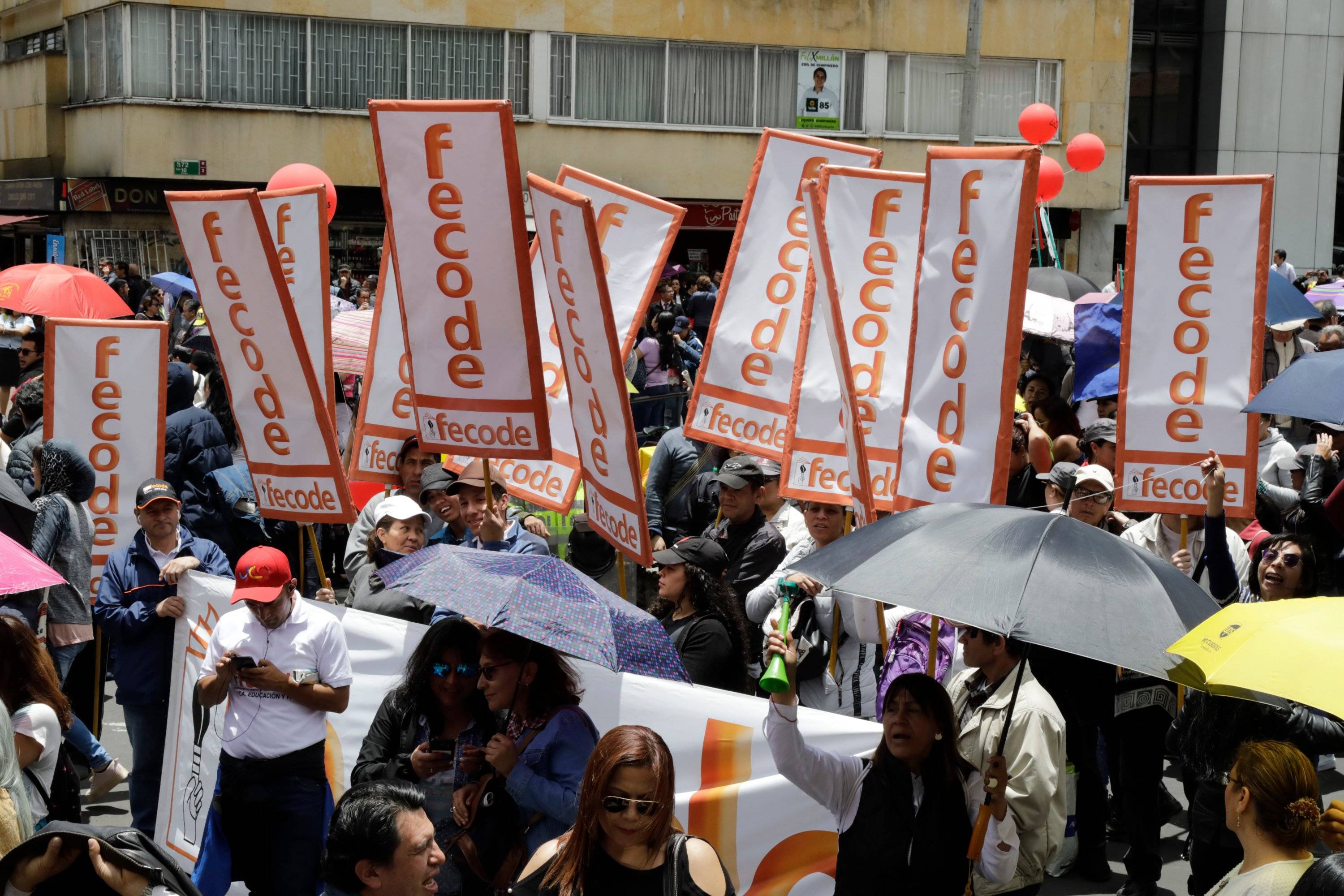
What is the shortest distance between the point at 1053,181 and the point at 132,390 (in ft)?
42.6

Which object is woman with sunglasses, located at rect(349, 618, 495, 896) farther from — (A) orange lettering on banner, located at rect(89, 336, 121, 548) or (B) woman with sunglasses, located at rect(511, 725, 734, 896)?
(A) orange lettering on banner, located at rect(89, 336, 121, 548)

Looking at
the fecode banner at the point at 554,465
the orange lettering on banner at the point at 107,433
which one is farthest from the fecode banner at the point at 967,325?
the orange lettering on banner at the point at 107,433

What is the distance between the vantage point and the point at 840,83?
30250 millimetres

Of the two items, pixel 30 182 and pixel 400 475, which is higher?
pixel 30 182

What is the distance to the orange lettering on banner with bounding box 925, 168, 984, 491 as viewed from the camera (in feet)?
18.5

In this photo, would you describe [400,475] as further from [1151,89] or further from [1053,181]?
[1151,89]

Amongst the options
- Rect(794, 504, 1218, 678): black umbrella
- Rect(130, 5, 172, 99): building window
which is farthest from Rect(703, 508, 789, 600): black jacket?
Rect(130, 5, 172, 99): building window

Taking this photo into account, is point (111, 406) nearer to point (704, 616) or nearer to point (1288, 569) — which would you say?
point (704, 616)

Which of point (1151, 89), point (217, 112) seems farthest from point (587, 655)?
point (1151, 89)

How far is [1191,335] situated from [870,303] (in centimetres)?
142

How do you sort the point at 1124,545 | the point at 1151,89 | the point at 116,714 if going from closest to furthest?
the point at 1124,545, the point at 116,714, the point at 1151,89

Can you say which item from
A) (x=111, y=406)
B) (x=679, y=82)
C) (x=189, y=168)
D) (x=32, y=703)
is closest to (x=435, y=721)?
(x=32, y=703)

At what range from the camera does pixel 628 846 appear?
3730 mm

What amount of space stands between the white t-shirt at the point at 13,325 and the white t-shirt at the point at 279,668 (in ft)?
27.4
